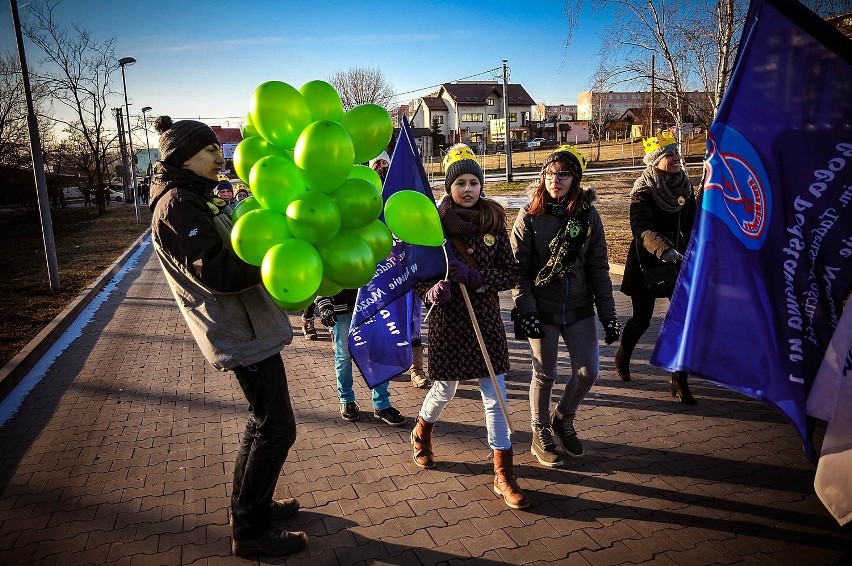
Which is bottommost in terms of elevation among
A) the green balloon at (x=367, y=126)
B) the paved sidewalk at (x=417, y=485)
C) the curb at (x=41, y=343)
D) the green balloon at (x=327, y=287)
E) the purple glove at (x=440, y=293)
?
the paved sidewalk at (x=417, y=485)

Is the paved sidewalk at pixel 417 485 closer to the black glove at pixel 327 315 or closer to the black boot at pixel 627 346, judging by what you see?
the black boot at pixel 627 346

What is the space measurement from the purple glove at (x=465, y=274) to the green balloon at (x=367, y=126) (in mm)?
863

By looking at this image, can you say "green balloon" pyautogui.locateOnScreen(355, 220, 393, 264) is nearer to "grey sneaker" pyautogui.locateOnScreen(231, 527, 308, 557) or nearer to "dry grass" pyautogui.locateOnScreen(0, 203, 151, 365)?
"grey sneaker" pyautogui.locateOnScreen(231, 527, 308, 557)

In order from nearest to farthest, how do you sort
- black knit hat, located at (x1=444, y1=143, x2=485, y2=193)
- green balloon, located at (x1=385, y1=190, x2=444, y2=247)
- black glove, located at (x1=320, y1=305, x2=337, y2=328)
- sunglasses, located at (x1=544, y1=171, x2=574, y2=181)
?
green balloon, located at (x1=385, y1=190, x2=444, y2=247)
black knit hat, located at (x1=444, y1=143, x2=485, y2=193)
sunglasses, located at (x1=544, y1=171, x2=574, y2=181)
black glove, located at (x1=320, y1=305, x2=337, y2=328)

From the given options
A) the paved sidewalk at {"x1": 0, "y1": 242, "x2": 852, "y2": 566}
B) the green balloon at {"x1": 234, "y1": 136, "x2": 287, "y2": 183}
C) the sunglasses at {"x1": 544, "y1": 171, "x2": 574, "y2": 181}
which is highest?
the green balloon at {"x1": 234, "y1": 136, "x2": 287, "y2": 183}

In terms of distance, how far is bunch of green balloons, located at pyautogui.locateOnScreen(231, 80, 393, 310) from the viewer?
7.59ft

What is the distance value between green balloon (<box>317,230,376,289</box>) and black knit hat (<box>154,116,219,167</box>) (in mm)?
827

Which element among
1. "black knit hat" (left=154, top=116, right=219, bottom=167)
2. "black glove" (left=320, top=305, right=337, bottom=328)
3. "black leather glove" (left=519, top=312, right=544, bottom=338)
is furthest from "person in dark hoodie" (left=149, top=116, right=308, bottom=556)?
"black leather glove" (left=519, top=312, right=544, bottom=338)

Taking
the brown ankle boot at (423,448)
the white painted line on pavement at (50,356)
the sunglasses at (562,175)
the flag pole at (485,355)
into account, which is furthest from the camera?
the white painted line on pavement at (50,356)

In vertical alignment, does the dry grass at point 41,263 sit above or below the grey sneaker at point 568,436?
→ above

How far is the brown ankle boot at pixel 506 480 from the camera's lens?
3.28 meters

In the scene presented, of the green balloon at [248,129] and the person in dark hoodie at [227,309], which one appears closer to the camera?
the person in dark hoodie at [227,309]

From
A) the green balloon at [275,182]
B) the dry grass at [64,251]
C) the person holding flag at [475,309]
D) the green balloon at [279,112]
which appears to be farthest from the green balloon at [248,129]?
the dry grass at [64,251]

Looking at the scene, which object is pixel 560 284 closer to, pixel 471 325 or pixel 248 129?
pixel 471 325
